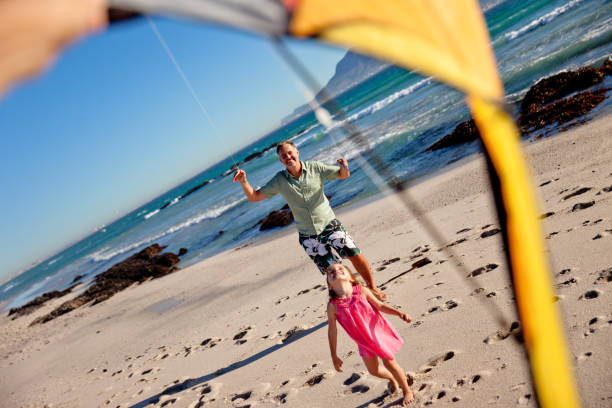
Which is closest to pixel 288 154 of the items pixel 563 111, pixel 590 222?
pixel 590 222

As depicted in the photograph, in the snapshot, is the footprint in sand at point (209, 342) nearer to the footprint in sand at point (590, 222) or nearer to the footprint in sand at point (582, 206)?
the footprint in sand at point (590, 222)

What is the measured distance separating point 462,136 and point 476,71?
9.03 meters

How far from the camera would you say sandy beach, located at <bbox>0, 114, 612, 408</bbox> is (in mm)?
2709

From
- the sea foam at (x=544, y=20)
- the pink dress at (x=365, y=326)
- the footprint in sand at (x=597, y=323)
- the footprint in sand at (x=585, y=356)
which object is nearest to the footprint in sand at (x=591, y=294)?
the footprint in sand at (x=597, y=323)

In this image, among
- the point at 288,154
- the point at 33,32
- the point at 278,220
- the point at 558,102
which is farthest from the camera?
the point at 278,220

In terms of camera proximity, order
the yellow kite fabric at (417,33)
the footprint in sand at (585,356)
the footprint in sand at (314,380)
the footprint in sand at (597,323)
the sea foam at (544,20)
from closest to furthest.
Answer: the yellow kite fabric at (417,33), the footprint in sand at (585,356), the footprint in sand at (597,323), the footprint in sand at (314,380), the sea foam at (544,20)

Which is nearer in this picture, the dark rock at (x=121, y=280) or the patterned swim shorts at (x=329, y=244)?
the patterned swim shorts at (x=329, y=244)

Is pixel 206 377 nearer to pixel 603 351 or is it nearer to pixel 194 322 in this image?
pixel 194 322

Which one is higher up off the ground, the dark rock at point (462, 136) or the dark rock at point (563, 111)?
the dark rock at point (462, 136)

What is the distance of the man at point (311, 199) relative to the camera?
3.46 m

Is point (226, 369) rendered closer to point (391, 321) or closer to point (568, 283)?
point (391, 321)

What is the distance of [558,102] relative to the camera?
338 inches

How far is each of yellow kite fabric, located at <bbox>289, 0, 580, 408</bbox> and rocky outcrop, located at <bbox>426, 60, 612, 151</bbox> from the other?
22.9 ft

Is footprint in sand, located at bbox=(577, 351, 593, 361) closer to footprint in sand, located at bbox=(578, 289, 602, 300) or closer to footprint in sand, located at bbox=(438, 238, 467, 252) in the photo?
footprint in sand, located at bbox=(578, 289, 602, 300)
